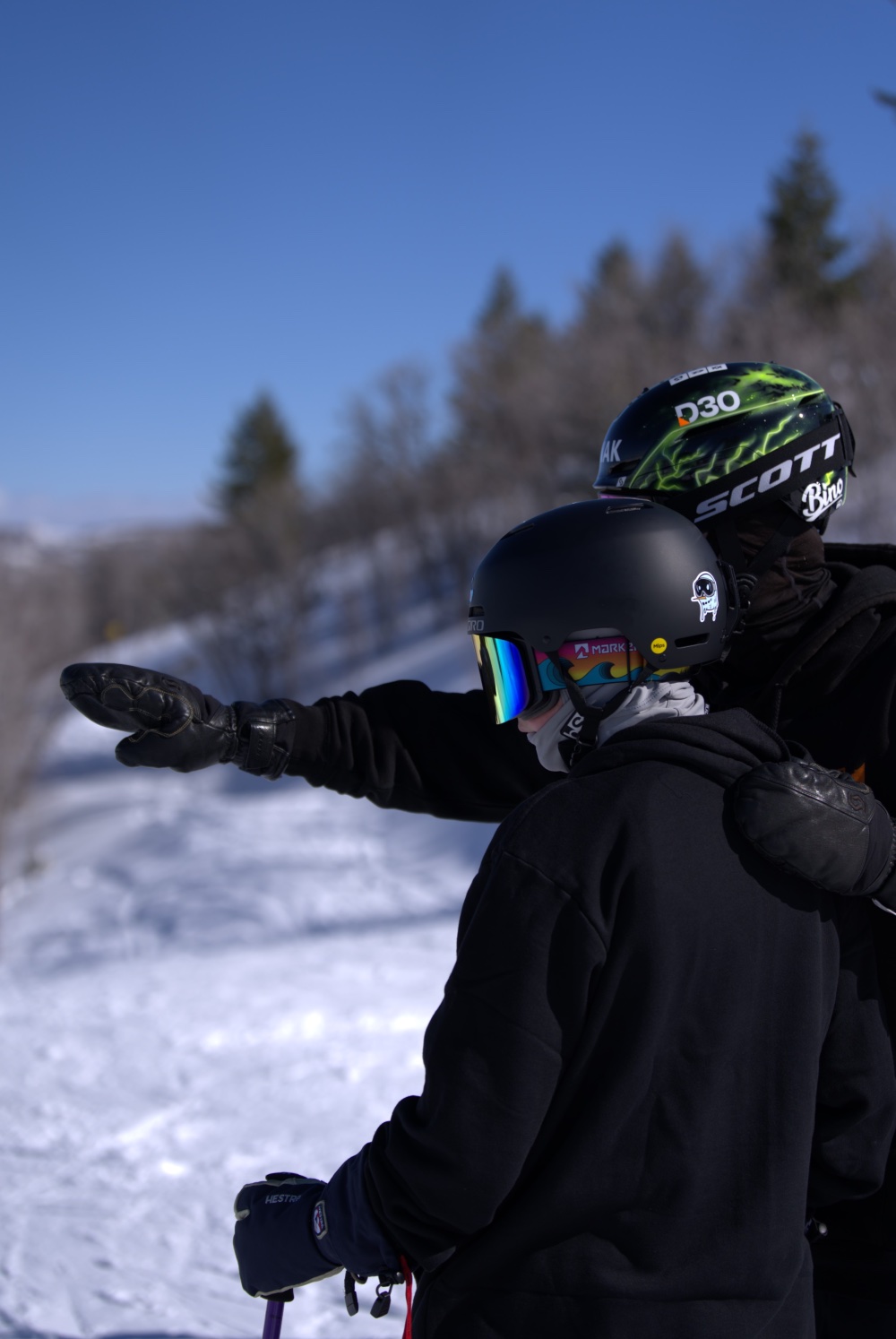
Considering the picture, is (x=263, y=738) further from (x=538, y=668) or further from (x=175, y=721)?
(x=538, y=668)

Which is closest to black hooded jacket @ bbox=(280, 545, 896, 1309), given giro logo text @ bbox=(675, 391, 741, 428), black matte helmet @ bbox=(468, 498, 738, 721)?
black matte helmet @ bbox=(468, 498, 738, 721)

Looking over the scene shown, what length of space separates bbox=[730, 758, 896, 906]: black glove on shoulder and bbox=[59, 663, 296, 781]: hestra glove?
50.9 inches

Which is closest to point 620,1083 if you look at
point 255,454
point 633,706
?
point 633,706

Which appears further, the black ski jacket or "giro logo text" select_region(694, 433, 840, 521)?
"giro logo text" select_region(694, 433, 840, 521)

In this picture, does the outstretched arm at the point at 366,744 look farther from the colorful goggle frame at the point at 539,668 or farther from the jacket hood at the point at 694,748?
the jacket hood at the point at 694,748

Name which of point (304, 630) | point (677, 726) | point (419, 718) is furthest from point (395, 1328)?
point (304, 630)

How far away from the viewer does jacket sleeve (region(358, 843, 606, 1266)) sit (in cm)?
133

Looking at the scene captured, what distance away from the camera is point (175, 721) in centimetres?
236

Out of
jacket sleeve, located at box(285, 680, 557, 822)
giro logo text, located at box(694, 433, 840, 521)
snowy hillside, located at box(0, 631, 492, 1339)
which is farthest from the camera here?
snowy hillside, located at box(0, 631, 492, 1339)

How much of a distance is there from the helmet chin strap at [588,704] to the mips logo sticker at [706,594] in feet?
0.55

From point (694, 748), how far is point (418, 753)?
1215 millimetres

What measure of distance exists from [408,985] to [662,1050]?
4368 mm

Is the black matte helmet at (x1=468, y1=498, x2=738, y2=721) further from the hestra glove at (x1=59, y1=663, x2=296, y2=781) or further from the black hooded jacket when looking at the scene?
the hestra glove at (x1=59, y1=663, x2=296, y2=781)

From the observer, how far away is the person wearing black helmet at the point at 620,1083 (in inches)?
52.5
